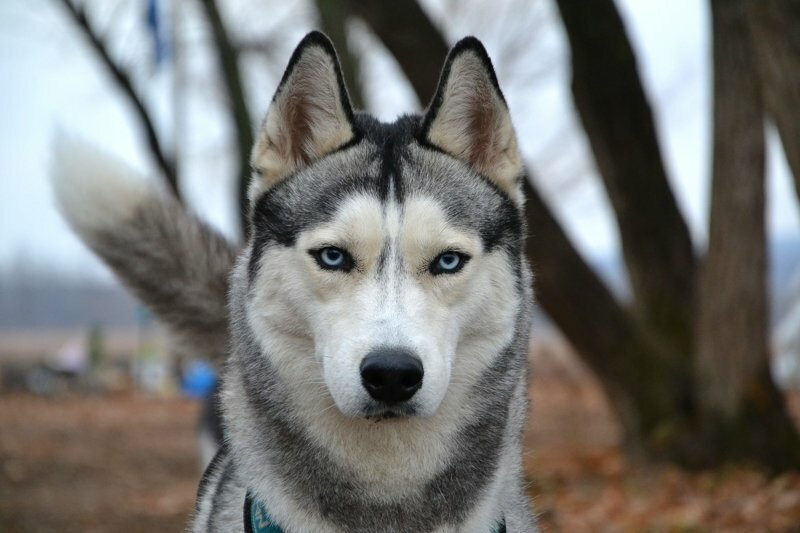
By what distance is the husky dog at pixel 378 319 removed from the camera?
302 centimetres

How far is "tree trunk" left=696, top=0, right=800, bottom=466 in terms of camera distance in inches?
296

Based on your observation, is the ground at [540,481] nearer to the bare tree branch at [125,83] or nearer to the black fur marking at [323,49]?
the black fur marking at [323,49]

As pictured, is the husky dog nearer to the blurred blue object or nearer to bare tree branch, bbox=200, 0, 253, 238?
the blurred blue object

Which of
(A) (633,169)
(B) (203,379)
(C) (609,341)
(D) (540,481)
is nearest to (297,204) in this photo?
(A) (633,169)

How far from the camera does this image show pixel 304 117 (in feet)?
11.3

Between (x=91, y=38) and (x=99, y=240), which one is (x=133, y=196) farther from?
(x=91, y=38)

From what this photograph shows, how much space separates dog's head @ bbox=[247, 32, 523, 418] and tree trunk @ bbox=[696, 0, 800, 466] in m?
4.41

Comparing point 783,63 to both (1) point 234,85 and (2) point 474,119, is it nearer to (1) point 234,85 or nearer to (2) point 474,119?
(2) point 474,119

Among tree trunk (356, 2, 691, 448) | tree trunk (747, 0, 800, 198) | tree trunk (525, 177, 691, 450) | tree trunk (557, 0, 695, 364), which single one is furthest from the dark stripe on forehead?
tree trunk (557, 0, 695, 364)

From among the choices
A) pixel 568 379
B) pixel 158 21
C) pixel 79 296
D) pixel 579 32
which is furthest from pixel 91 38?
pixel 79 296

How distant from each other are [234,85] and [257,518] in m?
10.5

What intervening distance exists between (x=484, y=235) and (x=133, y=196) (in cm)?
161

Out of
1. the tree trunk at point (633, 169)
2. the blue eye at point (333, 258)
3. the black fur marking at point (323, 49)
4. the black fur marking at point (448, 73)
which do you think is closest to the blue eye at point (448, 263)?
the blue eye at point (333, 258)

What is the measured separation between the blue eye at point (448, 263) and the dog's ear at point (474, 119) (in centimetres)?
43
